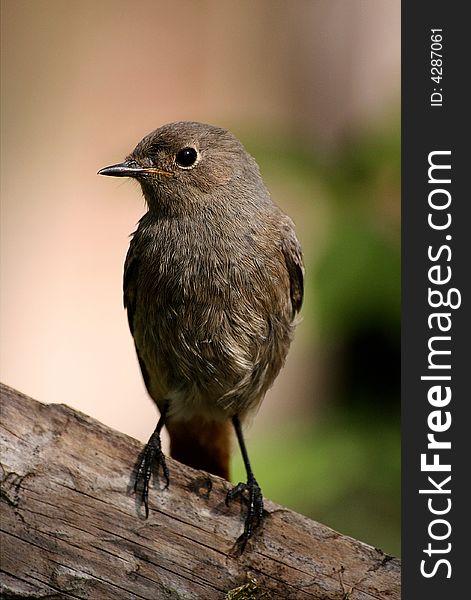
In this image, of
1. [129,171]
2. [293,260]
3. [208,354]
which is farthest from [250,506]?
[129,171]

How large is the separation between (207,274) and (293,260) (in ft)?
1.38

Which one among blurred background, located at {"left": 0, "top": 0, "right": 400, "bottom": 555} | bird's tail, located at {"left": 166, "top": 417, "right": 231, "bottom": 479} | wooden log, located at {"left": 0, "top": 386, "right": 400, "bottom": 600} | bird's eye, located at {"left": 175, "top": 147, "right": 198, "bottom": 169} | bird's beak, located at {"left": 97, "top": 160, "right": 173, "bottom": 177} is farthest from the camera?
blurred background, located at {"left": 0, "top": 0, "right": 400, "bottom": 555}

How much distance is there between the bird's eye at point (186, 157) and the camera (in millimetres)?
3814

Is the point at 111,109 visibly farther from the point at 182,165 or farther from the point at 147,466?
the point at 147,466

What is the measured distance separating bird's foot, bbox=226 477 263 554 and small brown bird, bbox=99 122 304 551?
47mm

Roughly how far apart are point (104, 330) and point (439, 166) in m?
3.49

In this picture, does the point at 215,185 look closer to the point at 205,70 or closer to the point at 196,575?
the point at 196,575

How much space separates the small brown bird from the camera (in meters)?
3.71

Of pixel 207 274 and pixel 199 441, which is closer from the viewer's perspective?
pixel 207 274

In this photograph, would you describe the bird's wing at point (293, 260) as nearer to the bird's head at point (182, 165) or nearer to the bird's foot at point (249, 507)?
the bird's head at point (182, 165)

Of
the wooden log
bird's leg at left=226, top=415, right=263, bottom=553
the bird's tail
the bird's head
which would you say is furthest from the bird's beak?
bird's leg at left=226, top=415, right=263, bottom=553

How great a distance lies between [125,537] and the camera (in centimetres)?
319

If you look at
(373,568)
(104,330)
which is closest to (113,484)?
(373,568)

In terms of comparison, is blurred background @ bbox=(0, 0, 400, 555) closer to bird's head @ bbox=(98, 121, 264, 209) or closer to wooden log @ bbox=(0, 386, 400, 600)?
bird's head @ bbox=(98, 121, 264, 209)
